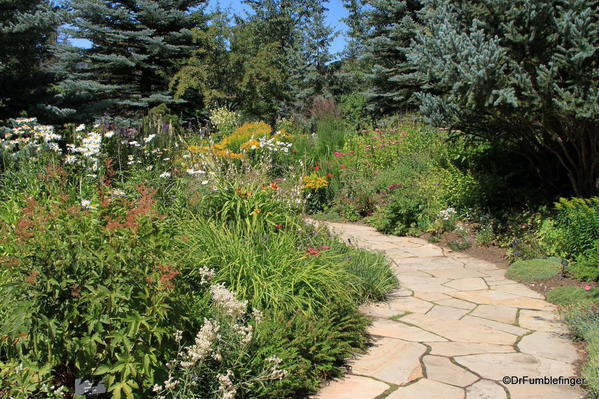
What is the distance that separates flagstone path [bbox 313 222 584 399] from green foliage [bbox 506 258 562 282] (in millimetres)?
129

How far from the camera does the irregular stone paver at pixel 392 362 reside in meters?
2.93

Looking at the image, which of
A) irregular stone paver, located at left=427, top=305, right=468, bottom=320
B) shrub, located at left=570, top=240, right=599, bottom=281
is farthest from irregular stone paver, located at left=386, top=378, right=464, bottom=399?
shrub, located at left=570, top=240, right=599, bottom=281

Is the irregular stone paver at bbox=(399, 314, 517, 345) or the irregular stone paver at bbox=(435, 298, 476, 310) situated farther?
→ the irregular stone paver at bbox=(435, 298, 476, 310)

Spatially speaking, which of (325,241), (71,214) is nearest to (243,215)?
(325,241)

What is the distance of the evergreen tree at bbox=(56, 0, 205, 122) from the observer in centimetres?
1441

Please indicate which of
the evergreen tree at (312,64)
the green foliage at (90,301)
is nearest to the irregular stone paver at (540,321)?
the green foliage at (90,301)

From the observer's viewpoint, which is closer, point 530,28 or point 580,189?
point 530,28

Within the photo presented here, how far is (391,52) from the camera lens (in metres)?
15.0

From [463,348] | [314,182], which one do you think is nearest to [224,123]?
[314,182]

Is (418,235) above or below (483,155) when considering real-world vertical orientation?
below

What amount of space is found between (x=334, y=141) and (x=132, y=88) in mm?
8921

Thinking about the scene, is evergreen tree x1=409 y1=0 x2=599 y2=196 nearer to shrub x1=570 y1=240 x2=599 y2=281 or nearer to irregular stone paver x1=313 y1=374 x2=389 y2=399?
shrub x1=570 y1=240 x2=599 y2=281

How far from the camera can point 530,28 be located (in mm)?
4723

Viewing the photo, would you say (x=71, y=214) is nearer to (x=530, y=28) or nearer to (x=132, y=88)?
(x=530, y=28)
